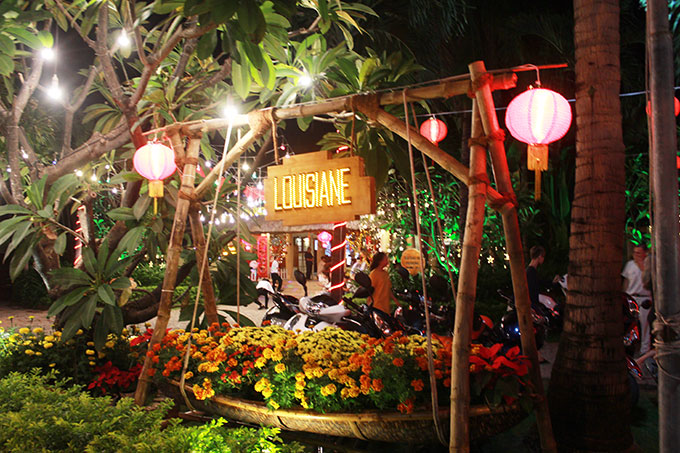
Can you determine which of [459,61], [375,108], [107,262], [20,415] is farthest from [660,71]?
[459,61]

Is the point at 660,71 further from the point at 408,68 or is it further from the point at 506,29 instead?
the point at 506,29

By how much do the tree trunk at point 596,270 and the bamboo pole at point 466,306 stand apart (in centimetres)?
96

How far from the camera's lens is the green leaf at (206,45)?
3281 millimetres

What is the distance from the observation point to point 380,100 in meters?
3.35

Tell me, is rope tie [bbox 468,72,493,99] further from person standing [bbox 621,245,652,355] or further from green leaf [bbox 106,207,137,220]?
person standing [bbox 621,245,652,355]

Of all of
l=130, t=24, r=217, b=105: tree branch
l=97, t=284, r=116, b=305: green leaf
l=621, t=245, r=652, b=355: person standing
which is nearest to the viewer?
l=130, t=24, r=217, b=105: tree branch

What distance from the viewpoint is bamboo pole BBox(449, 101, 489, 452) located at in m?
2.70

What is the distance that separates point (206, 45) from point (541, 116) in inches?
92.4

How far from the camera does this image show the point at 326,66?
3.87 m

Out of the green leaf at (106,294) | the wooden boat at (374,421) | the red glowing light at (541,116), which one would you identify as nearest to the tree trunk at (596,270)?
the red glowing light at (541,116)

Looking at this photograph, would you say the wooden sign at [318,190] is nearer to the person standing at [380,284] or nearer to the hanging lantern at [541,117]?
the hanging lantern at [541,117]

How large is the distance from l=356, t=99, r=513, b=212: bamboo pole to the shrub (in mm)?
1821

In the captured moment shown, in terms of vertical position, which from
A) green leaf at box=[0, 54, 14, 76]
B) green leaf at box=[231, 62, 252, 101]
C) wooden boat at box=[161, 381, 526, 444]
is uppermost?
green leaf at box=[0, 54, 14, 76]

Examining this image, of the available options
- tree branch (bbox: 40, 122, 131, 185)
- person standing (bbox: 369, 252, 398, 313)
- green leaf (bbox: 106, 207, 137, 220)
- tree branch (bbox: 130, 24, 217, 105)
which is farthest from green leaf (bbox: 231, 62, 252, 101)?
person standing (bbox: 369, 252, 398, 313)
